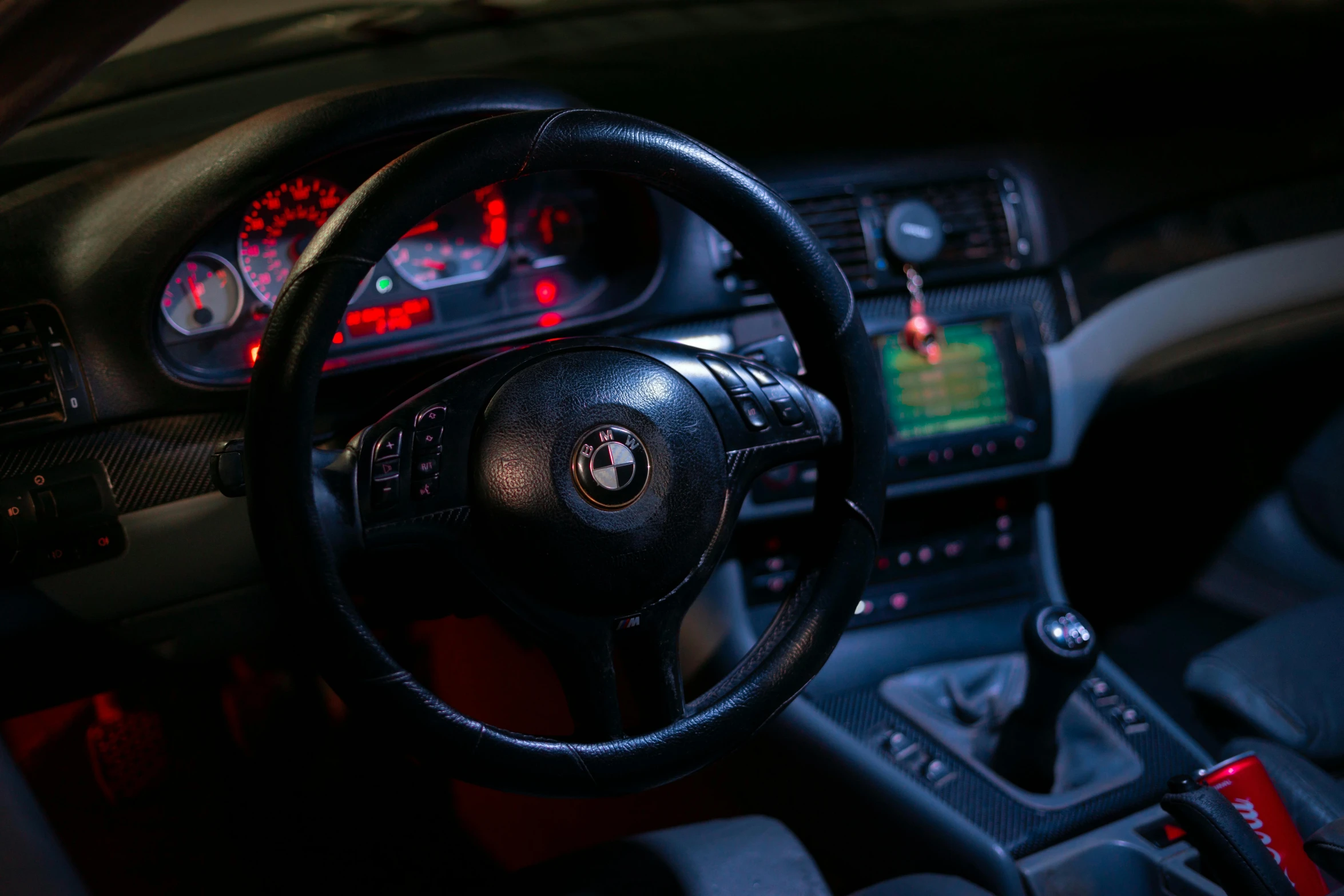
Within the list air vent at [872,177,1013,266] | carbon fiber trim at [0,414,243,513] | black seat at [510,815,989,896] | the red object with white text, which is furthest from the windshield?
the red object with white text

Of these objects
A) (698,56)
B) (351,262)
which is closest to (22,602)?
(351,262)

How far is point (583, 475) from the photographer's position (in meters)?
0.89

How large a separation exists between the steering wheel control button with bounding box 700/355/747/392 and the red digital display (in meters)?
0.43

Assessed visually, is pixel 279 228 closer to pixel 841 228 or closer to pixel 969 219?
pixel 841 228

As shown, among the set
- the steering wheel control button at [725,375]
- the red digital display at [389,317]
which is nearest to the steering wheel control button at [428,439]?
the steering wheel control button at [725,375]

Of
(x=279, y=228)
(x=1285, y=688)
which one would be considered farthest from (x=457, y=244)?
(x=1285, y=688)

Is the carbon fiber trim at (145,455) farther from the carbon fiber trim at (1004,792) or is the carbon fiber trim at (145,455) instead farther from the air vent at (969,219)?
the air vent at (969,219)

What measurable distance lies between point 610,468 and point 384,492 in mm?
193

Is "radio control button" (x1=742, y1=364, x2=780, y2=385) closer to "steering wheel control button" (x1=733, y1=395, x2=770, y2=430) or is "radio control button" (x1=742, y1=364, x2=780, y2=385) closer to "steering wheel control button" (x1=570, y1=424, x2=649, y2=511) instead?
"steering wheel control button" (x1=733, y1=395, x2=770, y2=430)

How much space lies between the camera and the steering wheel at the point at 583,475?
79 centimetres

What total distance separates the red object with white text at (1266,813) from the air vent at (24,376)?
1.26m

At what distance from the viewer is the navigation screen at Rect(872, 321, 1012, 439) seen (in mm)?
1473

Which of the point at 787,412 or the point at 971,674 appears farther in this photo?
the point at 971,674

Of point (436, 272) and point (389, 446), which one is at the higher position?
point (436, 272)
